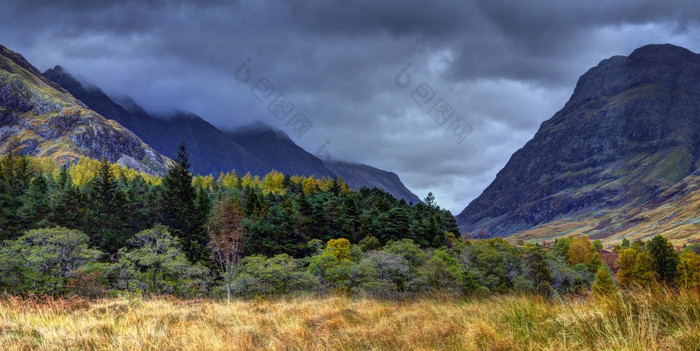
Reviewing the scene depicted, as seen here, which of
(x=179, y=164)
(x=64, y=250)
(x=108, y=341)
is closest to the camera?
(x=108, y=341)

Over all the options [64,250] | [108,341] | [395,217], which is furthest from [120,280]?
[395,217]

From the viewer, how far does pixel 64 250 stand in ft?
118

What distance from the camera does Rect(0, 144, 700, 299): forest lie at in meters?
36.2

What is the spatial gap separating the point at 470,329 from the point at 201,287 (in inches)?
1547

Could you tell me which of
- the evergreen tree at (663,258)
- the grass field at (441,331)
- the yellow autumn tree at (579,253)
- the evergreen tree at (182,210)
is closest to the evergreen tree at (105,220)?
the evergreen tree at (182,210)

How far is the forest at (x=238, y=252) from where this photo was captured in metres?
36.2

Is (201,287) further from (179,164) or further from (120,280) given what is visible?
(179,164)

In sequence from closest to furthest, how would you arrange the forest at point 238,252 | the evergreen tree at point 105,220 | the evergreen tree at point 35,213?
the forest at point 238,252 → the evergreen tree at point 35,213 → the evergreen tree at point 105,220

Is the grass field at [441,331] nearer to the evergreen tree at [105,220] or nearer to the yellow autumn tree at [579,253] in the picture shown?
the evergreen tree at [105,220]

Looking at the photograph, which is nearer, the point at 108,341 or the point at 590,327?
the point at 590,327

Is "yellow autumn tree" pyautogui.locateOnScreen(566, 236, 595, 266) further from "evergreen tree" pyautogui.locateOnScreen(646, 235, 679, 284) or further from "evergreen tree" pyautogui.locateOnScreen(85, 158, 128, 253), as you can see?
"evergreen tree" pyautogui.locateOnScreen(85, 158, 128, 253)

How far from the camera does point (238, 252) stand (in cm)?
6294

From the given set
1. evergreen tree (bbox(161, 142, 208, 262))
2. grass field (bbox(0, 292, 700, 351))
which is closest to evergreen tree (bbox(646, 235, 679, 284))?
evergreen tree (bbox(161, 142, 208, 262))

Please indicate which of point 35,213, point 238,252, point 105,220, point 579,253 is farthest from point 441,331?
point 579,253
